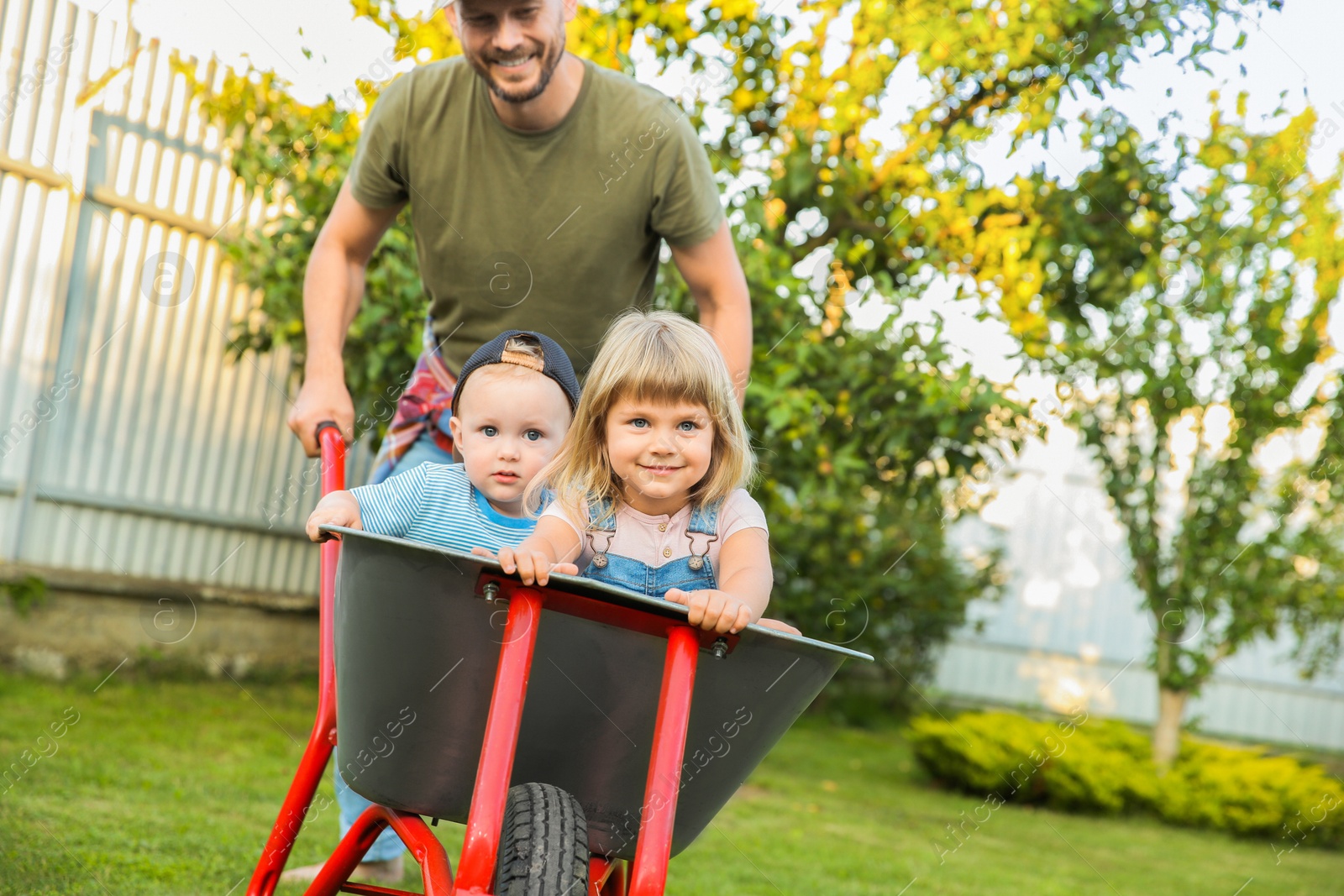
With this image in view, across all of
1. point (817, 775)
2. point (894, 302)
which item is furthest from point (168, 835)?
point (817, 775)

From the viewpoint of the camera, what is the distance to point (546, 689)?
4.51ft

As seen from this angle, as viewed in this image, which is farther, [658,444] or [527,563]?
[658,444]

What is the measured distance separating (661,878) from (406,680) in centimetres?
39

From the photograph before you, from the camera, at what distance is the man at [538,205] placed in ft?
6.98

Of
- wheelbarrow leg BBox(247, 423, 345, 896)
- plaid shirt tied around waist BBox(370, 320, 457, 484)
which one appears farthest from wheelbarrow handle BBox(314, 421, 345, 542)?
plaid shirt tied around waist BBox(370, 320, 457, 484)

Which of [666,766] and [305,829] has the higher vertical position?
[666,766]

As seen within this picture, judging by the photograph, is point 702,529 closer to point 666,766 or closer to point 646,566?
point 646,566

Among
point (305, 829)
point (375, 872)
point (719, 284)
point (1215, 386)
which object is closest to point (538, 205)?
point (719, 284)

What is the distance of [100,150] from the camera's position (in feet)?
15.8

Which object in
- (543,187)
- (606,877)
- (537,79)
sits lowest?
(606,877)

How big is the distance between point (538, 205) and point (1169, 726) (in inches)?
222

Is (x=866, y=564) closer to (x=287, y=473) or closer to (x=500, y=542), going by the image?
(x=287, y=473)

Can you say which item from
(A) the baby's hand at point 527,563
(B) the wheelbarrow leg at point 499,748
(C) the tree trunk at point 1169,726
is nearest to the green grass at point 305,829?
(C) the tree trunk at point 1169,726

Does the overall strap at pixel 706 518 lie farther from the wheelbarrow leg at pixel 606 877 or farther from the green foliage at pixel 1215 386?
the green foliage at pixel 1215 386
